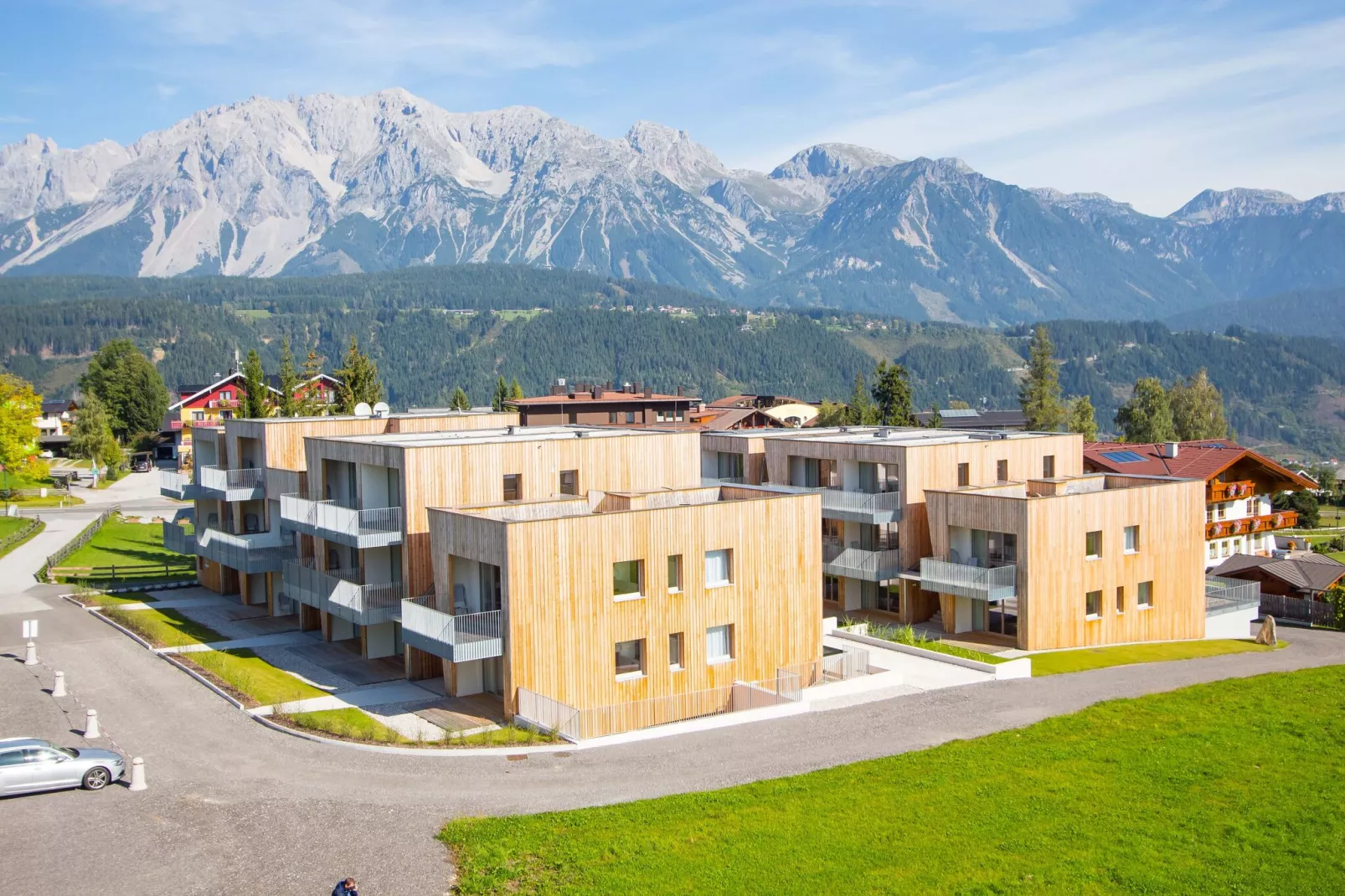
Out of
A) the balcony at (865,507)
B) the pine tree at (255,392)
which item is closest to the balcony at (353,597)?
the balcony at (865,507)

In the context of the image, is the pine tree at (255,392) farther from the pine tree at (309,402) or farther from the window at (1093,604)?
the window at (1093,604)

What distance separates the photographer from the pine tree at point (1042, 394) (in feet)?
342

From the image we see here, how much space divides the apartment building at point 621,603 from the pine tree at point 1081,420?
77.4 m

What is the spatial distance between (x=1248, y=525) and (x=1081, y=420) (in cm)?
3954

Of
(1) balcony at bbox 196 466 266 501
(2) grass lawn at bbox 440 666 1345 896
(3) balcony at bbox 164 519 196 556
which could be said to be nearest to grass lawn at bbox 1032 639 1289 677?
(2) grass lawn at bbox 440 666 1345 896

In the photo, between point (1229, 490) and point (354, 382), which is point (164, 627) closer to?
point (354, 382)

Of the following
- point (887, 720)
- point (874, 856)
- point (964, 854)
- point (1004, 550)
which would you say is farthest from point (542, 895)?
point (1004, 550)

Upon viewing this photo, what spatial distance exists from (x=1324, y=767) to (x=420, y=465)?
23270mm

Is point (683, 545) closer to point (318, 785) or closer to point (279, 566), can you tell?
point (318, 785)

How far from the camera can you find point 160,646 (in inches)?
1457

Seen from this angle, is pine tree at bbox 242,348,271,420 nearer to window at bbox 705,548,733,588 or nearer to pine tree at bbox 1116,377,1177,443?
window at bbox 705,548,733,588

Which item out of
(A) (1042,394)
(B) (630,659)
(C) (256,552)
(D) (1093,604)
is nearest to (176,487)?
(C) (256,552)

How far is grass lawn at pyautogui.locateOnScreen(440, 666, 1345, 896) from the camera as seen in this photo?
19188 millimetres

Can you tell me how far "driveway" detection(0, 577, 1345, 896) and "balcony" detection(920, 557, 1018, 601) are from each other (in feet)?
15.2
